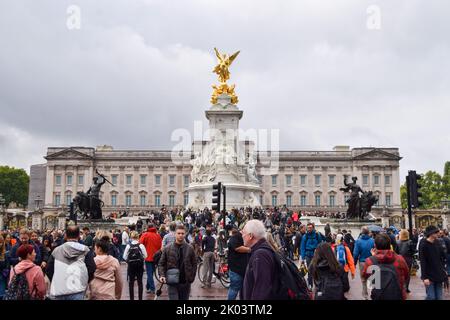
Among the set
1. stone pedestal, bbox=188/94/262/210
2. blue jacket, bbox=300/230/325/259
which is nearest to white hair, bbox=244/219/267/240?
blue jacket, bbox=300/230/325/259

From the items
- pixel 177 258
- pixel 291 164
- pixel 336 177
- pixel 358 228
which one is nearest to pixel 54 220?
pixel 291 164

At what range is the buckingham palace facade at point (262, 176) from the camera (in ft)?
311

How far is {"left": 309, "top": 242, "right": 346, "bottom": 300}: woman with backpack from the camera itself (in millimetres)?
6344

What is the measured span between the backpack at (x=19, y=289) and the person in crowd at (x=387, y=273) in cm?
469

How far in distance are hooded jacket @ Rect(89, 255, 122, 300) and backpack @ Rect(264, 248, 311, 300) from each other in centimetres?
316

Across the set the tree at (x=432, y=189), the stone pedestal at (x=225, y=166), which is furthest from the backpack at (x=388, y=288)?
the tree at (x=432, y=189)

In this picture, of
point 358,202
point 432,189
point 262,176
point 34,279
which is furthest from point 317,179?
point 34,279

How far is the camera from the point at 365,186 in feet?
314

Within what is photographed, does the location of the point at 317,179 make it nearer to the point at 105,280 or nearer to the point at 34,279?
the point at 105,280

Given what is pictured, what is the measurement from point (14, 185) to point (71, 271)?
111m

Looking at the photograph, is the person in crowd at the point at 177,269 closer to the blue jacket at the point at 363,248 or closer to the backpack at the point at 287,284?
the backpack at the point at 287,284

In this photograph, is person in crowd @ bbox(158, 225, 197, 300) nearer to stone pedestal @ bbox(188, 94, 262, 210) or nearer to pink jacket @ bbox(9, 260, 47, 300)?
pink jacket @ bbox(9, 260, 47, 300)

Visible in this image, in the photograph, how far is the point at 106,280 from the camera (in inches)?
308

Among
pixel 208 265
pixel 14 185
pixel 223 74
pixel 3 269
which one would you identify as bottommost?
pixel 208 265
